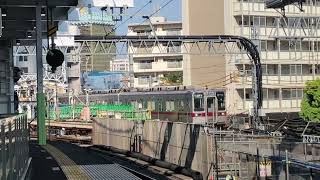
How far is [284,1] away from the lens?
24.4m

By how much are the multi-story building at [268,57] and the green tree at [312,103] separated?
40.5 ft

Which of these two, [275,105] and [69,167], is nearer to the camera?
[69,167]

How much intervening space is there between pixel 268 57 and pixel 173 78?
2755cm

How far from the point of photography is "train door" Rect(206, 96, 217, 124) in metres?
38.8

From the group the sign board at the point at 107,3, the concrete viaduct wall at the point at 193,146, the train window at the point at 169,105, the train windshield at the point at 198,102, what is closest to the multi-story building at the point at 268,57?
the train window at the point at 169,105


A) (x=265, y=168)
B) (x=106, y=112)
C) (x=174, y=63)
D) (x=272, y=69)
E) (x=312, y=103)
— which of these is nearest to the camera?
(x=265, y=168)

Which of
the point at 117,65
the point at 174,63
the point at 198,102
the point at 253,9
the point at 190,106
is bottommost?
the point at 190,106

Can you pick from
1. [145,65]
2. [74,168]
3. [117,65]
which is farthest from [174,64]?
[74,168]

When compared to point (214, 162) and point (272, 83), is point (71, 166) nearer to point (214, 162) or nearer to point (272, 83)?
point (214, 162)

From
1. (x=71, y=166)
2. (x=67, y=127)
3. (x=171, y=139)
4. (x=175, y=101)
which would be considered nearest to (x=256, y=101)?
(x=175, y=101)

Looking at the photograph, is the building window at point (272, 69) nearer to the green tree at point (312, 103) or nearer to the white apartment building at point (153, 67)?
the green tree at point (312, 103)

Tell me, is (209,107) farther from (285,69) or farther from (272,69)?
(285,69)

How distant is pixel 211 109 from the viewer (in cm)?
3925

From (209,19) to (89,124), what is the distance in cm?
1794
